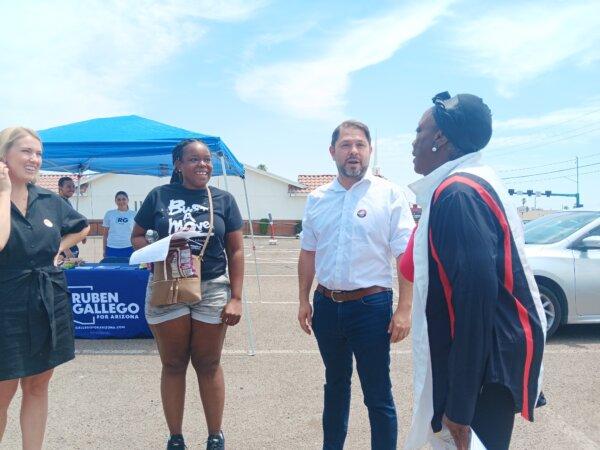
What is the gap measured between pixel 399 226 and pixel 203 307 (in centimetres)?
125

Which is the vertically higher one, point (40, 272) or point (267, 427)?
point (40, 272)

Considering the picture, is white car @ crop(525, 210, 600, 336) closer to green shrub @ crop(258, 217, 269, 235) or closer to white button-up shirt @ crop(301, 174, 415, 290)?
white button-up shirt @ crop(301, 174, 415, 290)

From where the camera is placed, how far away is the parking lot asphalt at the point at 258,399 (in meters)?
3.21

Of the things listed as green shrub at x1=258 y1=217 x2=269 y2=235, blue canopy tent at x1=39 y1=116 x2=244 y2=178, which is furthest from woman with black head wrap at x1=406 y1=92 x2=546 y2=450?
green shrub at x1=258 y1=217 x2=269 y2=235

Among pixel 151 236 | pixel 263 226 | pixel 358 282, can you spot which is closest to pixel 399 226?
pixel 358 282

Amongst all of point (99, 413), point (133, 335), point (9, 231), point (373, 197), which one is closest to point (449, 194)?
point (373, 197)

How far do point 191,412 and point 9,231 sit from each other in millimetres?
1956

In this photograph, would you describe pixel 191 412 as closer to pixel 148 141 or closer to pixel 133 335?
pixel 133 335

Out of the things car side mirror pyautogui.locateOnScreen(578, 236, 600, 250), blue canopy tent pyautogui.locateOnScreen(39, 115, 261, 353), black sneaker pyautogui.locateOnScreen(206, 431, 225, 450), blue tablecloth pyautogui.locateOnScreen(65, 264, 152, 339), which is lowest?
black sneaker pyautogui.locateOnScreen(206, 431, 225, 450)

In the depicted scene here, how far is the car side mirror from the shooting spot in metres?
5.47

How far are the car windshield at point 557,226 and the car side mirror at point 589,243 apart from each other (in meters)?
0.20

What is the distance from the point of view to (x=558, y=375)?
4.42 m

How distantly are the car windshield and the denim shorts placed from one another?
14.5 ft

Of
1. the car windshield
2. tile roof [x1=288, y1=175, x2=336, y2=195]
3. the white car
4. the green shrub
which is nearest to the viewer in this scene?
the white car
